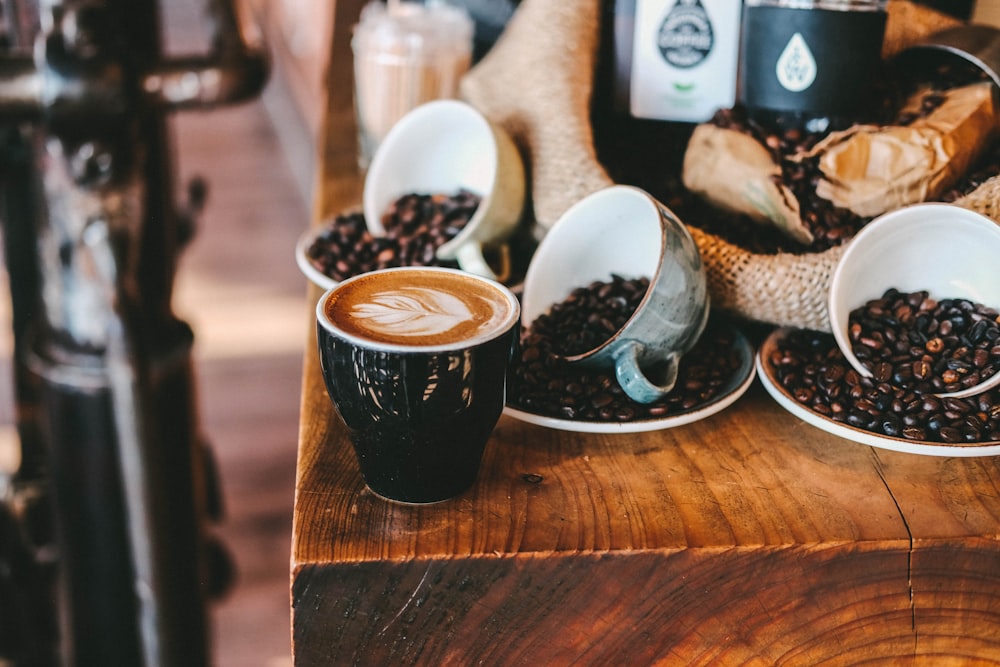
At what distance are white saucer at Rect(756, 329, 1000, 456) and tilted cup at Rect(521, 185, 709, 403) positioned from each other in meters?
0.08

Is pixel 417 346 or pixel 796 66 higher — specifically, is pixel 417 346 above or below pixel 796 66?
below

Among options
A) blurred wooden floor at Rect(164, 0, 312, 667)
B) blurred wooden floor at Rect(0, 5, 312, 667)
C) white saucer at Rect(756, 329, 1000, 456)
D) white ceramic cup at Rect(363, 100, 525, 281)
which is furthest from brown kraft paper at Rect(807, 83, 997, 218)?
blurred wooden floor at Rect(0, 5, 312, 667)

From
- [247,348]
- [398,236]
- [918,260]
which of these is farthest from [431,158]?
[247,348]

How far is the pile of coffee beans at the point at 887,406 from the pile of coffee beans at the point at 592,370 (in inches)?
2.7

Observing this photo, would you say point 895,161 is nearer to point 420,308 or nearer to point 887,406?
point 887,406

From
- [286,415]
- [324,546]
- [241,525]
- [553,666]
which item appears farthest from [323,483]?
[286,415]

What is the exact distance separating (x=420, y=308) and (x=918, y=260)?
1.58 ft

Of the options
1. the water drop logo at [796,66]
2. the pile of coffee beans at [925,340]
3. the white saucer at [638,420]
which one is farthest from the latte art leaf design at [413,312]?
Result: the water drop logo at [796,66]

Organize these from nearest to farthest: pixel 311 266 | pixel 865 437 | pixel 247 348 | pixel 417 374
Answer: pixel 417 374
pixel 865 437
pixel 311 266
pixel 247 348

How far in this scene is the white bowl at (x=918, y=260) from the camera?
774 mm

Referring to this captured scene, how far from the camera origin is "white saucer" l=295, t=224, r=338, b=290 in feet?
3.12

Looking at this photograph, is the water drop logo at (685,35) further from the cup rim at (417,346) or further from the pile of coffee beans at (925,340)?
the cup rim at (417,346)

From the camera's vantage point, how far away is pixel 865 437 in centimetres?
72

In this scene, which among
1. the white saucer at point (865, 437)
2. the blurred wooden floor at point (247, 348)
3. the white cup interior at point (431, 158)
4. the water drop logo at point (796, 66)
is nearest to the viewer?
the white saucer at point (865, 437)
